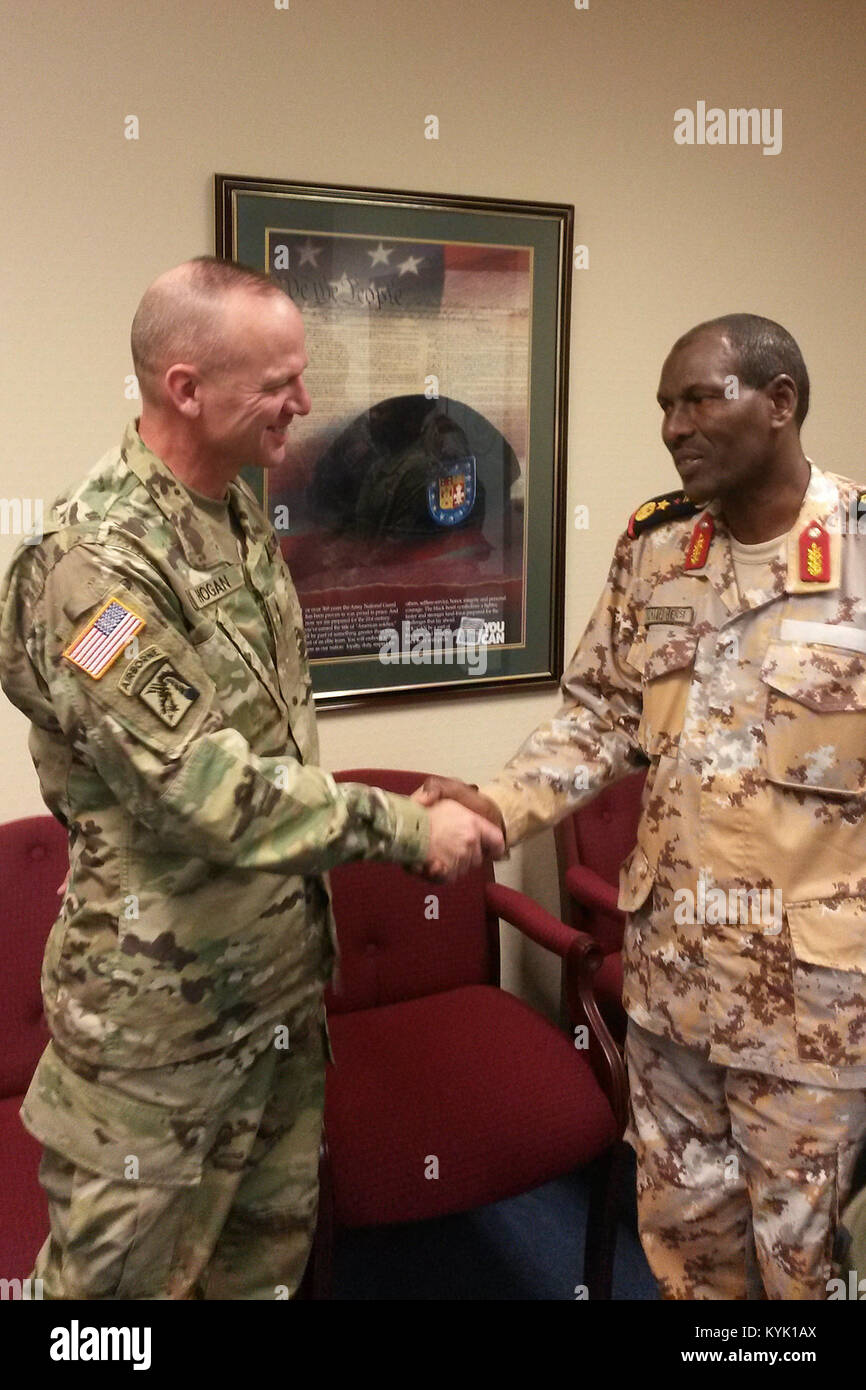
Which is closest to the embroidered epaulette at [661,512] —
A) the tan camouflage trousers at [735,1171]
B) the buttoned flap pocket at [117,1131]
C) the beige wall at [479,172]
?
the tan camouflage trousers at [735,1171]

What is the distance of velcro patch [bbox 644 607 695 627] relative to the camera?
1.78 meters

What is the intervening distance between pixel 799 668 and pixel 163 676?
88 cm

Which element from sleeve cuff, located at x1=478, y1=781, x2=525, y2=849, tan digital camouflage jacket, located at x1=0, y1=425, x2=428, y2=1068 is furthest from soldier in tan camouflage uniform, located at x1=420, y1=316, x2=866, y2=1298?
tan digital camouflage jacket, located at x1=0, y1=425, x2=428, y2=1068

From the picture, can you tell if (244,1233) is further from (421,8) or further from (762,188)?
(762,188)

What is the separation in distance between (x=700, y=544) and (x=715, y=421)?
0.21 metres

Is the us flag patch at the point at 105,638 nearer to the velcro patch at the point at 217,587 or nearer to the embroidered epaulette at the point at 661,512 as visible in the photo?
the velcro patch at the point at 217,587

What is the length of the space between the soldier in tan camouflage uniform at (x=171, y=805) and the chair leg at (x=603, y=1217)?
2.58 ft

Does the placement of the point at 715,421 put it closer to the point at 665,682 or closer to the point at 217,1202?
the point at 665,682

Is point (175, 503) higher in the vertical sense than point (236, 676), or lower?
higher

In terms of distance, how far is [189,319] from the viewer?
1.57 meters

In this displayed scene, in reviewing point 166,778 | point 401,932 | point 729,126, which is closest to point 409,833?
point 166,778

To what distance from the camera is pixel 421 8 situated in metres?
2.43

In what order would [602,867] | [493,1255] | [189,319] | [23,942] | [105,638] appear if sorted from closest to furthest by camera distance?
1. [105,638]
2. [189,319]
3. [23,942]
4. [493,1255]
5. [602,867]

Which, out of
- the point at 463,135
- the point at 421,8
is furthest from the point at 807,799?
the point at 421,8
